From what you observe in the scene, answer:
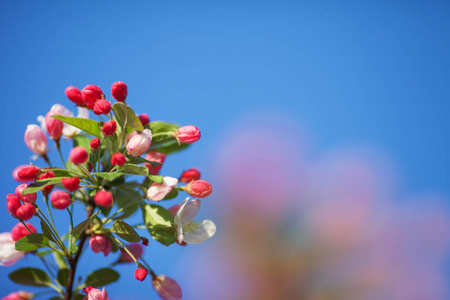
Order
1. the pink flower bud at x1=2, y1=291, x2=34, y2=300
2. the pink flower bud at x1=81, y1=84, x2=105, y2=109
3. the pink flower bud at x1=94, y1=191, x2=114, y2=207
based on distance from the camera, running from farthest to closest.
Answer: the pink flower bud at x1=2, y1=291, x2=34, y2=300 → the pink flower bud at x1=81, y1=84, x2=105, y2=109 → the pink flower bud at x1=94, y1=191, x2=114, y2=207

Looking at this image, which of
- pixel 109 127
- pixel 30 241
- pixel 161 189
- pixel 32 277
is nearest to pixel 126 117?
pixel 109 127

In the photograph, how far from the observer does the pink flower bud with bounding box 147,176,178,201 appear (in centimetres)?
66

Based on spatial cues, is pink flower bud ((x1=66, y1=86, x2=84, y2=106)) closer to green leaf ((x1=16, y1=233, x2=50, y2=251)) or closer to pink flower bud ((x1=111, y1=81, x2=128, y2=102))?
pink flower bud ((x1=111, y1=81, x2=128, y2=102))

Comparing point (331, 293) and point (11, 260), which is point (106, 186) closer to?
point (11, 260)

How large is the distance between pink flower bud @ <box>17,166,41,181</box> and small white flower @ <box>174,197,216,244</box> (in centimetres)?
25

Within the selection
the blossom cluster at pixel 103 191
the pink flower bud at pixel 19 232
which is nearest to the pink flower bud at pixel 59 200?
the blossom cluster at pixel 103 191

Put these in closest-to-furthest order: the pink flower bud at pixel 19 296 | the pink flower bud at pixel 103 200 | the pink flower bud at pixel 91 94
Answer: the pink flower bud at pixel 103 200, the pink flower bud at pixel 91 94, the pink flower bud at pixel 19 296

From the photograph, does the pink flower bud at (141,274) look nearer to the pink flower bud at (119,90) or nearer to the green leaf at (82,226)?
the green leaf at (82,226)

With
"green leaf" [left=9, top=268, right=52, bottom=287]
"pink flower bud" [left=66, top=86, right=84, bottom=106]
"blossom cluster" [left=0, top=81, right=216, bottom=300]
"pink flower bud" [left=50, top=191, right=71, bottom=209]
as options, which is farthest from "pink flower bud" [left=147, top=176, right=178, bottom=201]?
"green leaf" [left=9, top=268, right=52, bottom=287]

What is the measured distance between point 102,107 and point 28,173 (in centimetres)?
16

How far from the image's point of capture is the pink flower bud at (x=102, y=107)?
0.70 m

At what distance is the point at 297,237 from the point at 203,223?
0.44m

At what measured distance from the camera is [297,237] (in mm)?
359

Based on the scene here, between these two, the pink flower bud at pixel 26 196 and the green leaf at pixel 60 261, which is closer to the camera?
the pink flower bud at pixel 26 196
